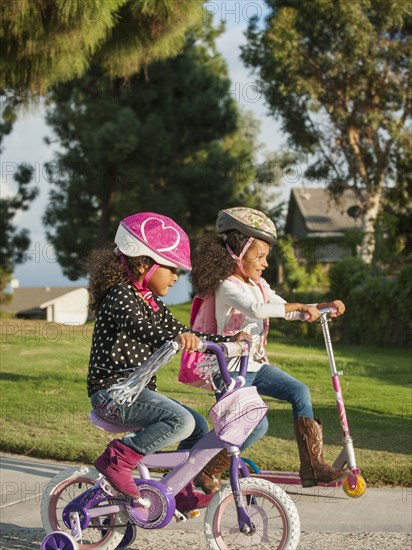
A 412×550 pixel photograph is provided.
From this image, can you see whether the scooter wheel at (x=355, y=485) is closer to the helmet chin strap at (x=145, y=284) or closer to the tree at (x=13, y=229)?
the helmet chin strap at (x=145, y=284)

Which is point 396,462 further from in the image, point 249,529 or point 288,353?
point 288,353

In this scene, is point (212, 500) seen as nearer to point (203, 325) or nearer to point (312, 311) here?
point (312, 311)

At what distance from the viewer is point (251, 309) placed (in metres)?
4.70

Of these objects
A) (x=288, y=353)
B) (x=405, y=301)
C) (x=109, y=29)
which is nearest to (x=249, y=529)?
(x=109, y=29)

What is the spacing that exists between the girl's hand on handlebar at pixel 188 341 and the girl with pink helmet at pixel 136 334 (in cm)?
11

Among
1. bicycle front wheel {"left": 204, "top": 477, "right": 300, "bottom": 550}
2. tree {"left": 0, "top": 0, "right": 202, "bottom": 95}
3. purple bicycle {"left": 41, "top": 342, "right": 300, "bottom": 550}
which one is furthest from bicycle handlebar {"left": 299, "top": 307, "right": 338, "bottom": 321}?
tree {"left": 0, "top": 0, "right": 202, "bottom": 95}

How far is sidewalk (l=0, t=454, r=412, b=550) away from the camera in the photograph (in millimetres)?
4551

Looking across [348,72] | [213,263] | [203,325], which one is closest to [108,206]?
A: [348,72]

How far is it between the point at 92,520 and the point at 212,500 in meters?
0.62

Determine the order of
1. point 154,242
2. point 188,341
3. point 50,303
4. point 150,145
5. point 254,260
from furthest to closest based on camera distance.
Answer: point 50,303
point 150,145
point 254,260
point 154,242
point 188,341

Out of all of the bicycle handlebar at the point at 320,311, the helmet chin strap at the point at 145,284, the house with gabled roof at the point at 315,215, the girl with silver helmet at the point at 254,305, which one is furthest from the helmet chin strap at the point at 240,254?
the house with gabled roof at the point at 315,215

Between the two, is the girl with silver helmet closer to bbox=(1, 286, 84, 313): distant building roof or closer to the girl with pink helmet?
the girl with pink helmet

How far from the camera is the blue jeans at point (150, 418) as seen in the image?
13.3ft

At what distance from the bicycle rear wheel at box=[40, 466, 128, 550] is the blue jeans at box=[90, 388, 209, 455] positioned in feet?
0.98
